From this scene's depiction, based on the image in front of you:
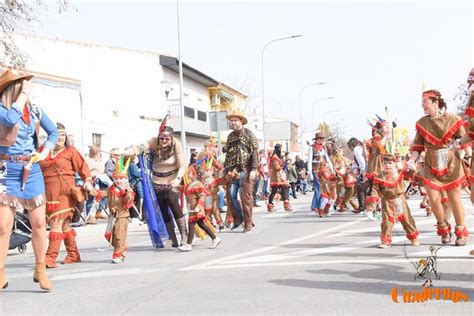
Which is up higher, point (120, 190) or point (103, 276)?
point (120, 190)

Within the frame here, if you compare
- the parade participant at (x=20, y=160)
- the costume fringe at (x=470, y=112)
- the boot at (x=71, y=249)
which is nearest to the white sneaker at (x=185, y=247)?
the boot at (x=71, y=249)

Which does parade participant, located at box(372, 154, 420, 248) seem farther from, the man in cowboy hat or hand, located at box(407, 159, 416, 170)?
the man in cowboy hat

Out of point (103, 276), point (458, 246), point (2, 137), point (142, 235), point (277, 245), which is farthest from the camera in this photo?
point (142, 235)

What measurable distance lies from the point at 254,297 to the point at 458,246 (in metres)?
3.69

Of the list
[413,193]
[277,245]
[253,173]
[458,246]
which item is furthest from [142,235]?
[413,193]

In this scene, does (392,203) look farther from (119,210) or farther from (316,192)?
(316,192)

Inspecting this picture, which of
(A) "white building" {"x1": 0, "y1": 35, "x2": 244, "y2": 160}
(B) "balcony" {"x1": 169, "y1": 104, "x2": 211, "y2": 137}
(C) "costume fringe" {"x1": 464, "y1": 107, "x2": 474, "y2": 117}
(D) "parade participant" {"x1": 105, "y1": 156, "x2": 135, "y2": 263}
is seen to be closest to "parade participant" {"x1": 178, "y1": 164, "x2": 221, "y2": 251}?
(D) "parade participant" {"x1": 105, "y1": 156, "x2": 135, "y2": 263}

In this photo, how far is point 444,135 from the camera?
348 inches

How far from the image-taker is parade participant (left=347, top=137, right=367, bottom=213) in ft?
51.9

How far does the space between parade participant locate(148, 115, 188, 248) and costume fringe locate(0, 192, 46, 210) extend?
3256 mm

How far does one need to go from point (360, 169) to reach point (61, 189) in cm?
869

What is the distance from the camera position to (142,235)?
524 inches

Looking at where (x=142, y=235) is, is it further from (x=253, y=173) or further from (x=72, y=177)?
(x=72, y=177)

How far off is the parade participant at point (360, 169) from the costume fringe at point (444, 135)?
672 centimetres
